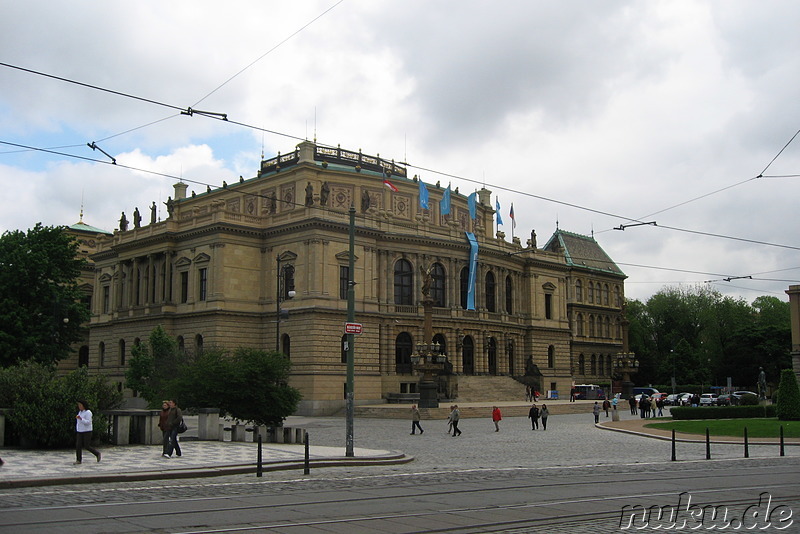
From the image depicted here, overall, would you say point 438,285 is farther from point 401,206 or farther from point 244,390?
point 244,390

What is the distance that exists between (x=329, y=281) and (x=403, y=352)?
9860 mm

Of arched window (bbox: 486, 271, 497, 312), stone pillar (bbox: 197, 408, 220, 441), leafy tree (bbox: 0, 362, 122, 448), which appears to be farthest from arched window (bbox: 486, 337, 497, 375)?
leafy tree (bbox: 0, 362, 122, 448)

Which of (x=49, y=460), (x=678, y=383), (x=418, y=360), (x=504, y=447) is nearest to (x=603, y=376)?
(x=678, y=383)

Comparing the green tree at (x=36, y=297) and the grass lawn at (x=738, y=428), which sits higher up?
the green tree at (x=36, y=297)

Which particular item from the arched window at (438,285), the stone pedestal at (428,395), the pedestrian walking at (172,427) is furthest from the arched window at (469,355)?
the pedestrian walking at (172,427)

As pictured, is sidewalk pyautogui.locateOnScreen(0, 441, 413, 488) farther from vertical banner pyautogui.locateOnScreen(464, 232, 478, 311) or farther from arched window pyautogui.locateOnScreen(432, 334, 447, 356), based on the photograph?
vertical banner pyautogui.locateOnScreen(464, 232, 478, 311)

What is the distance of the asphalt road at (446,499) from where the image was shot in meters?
12.6

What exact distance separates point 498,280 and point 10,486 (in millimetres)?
63074

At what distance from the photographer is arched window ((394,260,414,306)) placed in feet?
226

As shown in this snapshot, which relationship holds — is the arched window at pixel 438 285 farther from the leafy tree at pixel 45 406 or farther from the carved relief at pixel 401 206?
the leafy tree at pixel 45 406

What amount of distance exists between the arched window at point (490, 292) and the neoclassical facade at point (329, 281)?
225mm

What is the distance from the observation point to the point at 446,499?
52.2ft

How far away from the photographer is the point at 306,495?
1631 centimetres

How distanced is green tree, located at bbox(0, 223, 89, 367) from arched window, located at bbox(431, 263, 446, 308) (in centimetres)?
2802
